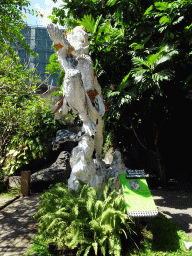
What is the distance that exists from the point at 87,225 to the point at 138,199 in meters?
0.91

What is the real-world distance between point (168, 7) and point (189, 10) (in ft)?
2.73

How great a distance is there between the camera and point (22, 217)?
15.5 feet

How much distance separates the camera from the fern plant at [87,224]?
109 inches

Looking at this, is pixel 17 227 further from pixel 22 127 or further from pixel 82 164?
pixel 22 127

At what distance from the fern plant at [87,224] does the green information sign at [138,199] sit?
210 mm

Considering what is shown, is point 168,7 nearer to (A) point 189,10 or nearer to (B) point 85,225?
(A) point 189,10

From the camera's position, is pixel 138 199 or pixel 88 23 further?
pixel 88 23

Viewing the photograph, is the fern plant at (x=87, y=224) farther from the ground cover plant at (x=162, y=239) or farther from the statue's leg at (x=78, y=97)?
the statue's leg at (x=78, y=97)

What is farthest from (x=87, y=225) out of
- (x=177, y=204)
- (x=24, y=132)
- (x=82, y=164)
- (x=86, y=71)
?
(x=24, y=132)

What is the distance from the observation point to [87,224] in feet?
9.67

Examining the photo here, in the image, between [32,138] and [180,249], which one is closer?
[180,249]

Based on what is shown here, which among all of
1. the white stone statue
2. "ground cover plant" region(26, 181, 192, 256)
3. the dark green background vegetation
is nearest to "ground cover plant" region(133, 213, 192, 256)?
"ground cover plant" region(26, 181, 192, 256)

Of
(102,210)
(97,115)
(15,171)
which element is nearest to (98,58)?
(97,115)

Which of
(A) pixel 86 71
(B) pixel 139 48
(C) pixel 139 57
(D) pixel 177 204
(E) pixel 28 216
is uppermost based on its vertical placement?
(B) pixel 139 48
